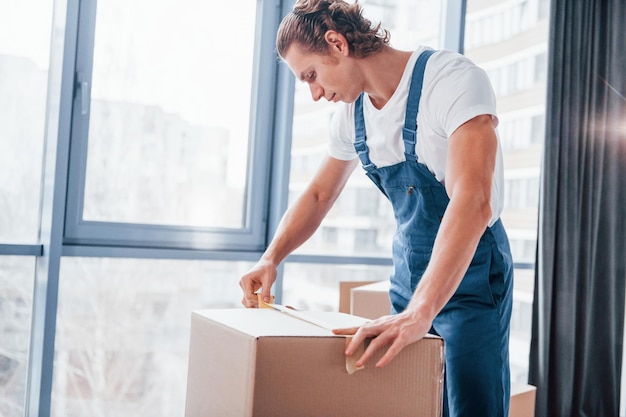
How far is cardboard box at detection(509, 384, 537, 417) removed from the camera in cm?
213

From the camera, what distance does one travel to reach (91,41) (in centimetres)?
229

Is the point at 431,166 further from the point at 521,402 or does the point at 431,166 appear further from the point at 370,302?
the point at 521,402

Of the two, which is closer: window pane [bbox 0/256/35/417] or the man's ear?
the man's ear

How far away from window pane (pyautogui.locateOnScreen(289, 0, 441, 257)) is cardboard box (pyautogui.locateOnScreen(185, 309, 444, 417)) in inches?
70.2

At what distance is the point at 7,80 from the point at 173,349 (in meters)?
1.07

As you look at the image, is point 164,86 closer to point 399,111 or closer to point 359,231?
point 359,231

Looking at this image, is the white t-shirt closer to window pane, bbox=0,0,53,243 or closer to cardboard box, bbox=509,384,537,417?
cardboard box, bbox=509,384,537,417

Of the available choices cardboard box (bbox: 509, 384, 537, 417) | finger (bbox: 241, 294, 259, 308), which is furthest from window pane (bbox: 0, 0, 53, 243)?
cardboard box (bbox: 509, 384, 537, 417)

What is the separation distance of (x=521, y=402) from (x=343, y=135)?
115 cm

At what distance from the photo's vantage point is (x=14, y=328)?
7.29 feet

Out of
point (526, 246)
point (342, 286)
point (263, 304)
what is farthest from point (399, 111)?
point (526, 246)

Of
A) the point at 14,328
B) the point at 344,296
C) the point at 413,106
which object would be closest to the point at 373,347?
the point at 413,106

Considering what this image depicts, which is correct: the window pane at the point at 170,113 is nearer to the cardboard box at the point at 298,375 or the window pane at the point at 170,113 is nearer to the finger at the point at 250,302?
the finger at the point at 250,302

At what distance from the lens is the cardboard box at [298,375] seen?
0.86 m
